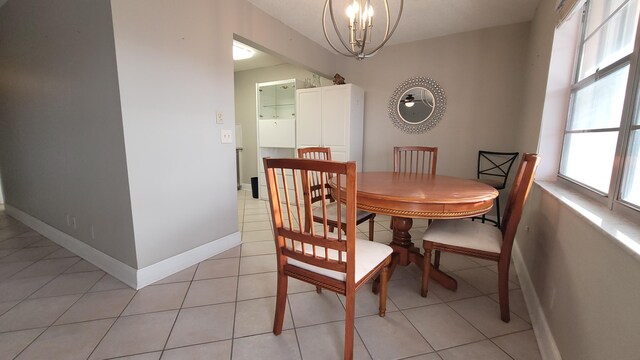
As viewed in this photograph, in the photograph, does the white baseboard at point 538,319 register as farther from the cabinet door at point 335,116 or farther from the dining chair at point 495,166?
the cabinet door at point 335,116

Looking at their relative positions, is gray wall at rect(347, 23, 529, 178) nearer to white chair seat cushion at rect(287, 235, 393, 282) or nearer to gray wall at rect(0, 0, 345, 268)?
gray wall at rect(0, 0, 345, 268)

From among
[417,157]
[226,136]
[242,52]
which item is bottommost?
[417,157]

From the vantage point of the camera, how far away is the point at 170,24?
6.14ft

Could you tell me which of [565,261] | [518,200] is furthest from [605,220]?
[518,200]

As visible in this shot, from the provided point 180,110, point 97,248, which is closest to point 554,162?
point 180,110

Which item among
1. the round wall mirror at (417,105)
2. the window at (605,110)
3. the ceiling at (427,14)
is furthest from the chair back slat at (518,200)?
the round wall mirror at (417,105)

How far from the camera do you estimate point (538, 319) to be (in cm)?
143

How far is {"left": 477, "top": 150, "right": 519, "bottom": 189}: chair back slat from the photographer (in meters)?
3.09

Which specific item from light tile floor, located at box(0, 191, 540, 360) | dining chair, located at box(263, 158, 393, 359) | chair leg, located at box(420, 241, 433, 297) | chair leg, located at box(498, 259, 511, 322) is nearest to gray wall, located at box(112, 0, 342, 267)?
light tile floor, located at box(0, 191, 540, 360)

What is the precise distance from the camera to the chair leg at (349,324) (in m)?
1.16

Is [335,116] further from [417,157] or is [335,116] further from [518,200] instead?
[518,200]

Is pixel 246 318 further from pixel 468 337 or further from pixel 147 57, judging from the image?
pixel 147 57

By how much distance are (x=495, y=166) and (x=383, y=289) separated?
2.61 m

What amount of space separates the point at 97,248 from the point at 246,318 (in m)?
1.52
